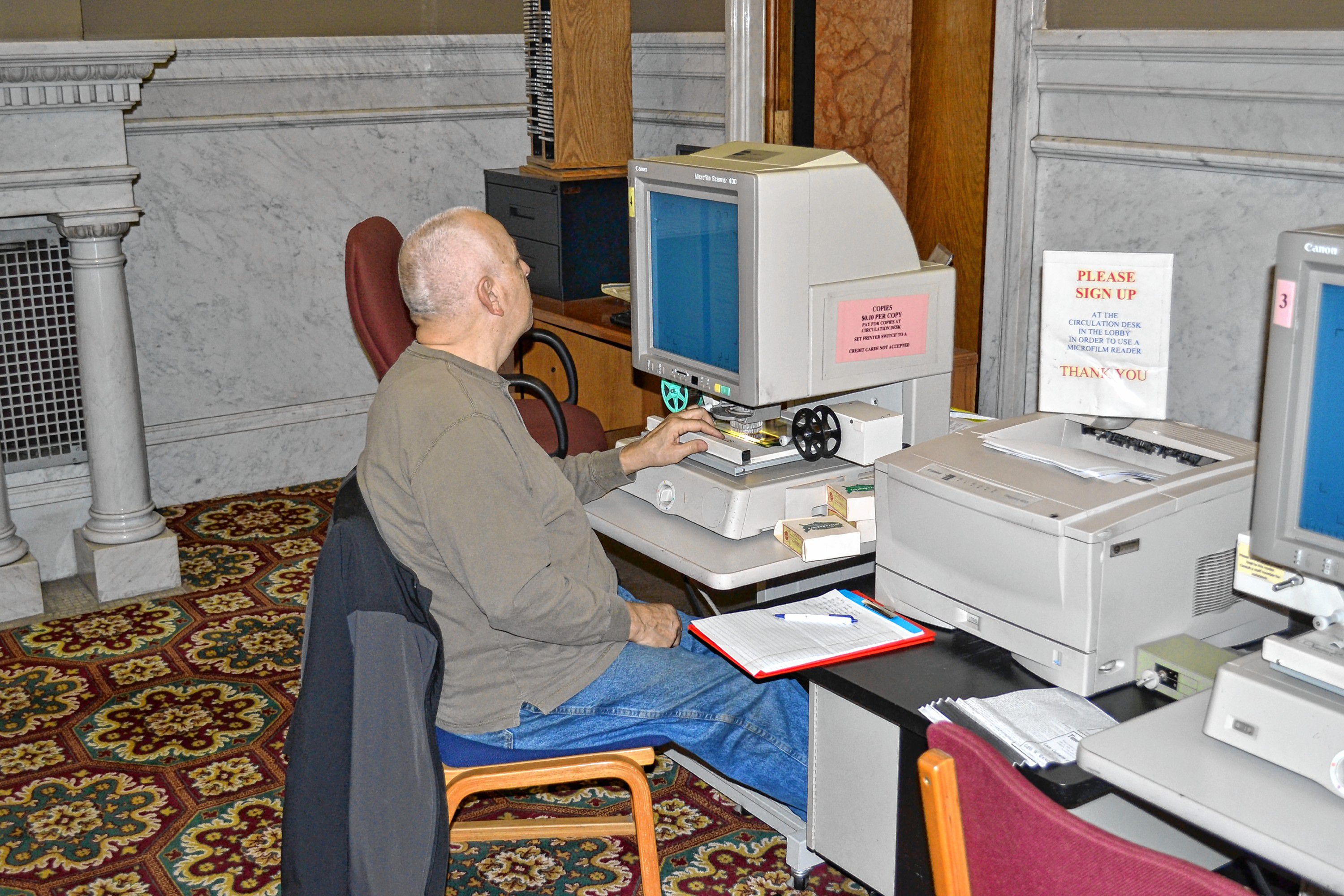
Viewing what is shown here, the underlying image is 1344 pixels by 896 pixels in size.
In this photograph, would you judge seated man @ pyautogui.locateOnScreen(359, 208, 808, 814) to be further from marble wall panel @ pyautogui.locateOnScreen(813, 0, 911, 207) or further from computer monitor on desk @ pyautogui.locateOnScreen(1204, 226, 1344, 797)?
marble wall panel @ pyautogui.locateOnScreen(813, 0, 911, 207)

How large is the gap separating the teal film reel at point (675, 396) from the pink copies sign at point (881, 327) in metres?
0.38

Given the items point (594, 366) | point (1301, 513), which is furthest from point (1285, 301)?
point (594, 366)

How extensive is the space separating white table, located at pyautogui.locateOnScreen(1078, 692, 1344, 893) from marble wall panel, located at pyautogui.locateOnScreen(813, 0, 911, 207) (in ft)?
7.10

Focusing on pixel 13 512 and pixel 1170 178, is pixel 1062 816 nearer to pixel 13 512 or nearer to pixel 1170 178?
pixel 1170 178

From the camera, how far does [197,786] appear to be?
2.73m

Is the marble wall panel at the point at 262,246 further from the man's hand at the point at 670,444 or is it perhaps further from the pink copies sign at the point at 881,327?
the pink copies sign at the point at 881,327

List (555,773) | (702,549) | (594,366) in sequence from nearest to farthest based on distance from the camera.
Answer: (555,773) < (702,549) < (594,366)

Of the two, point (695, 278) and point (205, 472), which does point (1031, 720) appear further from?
point (205, 472)

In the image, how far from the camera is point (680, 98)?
4453mm

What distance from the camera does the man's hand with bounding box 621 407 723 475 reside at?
2271mm

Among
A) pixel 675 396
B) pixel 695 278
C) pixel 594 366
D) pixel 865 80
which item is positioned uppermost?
pixel 865 80

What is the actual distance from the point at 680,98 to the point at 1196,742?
3.38 meters

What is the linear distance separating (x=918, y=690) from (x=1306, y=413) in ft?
2.02

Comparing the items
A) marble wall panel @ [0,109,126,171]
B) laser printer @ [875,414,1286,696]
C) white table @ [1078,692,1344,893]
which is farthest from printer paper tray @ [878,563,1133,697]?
marble wall panel @ [0,109,126,171]
